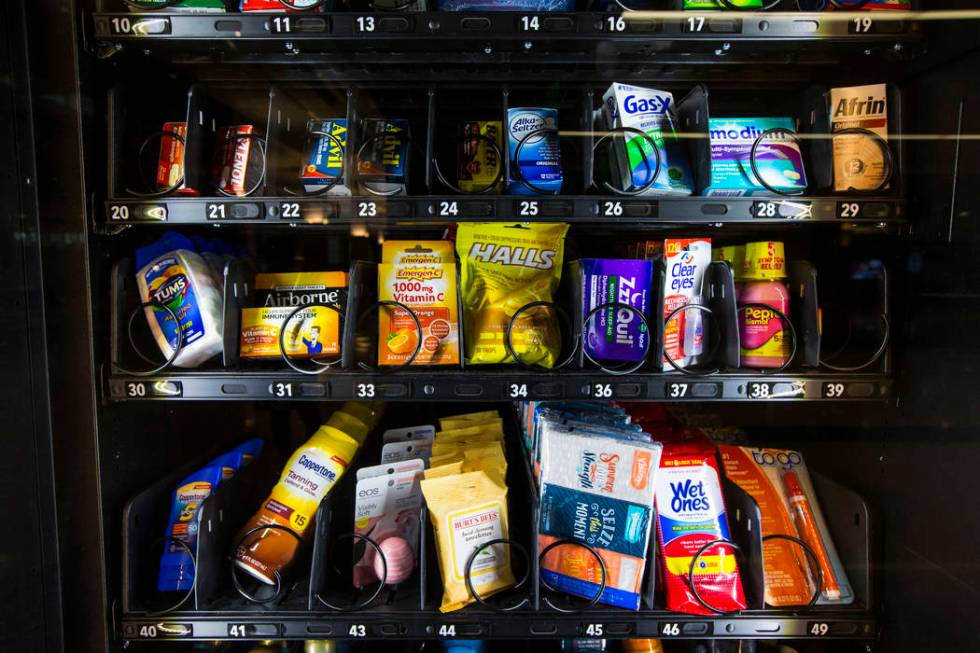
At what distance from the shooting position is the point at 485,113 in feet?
4.93

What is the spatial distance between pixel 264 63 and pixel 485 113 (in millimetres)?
543

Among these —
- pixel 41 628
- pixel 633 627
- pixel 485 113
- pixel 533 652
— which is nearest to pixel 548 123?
pixel 485 113

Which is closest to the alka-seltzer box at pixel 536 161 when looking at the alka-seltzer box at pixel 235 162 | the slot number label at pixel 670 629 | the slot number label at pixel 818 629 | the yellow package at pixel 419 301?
the yellow package at pixel 419 301

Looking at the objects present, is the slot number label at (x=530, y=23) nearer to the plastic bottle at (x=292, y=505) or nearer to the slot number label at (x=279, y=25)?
the slot number label at (x=279, y=25)

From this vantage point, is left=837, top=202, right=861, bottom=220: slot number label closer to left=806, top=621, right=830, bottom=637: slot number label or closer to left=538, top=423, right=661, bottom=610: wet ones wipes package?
left=538, top=423, right=661, bottom=610: wet ones wipes package

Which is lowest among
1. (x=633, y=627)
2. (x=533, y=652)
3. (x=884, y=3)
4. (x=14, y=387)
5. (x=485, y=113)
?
(x=533, y=652)

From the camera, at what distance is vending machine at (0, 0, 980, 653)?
3.72 ft

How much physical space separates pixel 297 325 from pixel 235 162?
15.7 inches

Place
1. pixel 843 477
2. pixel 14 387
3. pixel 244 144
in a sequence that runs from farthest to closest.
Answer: pixel 843 477, pixel 244 144, pixel 14 387

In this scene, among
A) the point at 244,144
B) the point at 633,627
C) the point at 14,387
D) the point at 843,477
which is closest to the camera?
the point at 14,387

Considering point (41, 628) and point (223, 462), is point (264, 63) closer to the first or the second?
point (223, 462)

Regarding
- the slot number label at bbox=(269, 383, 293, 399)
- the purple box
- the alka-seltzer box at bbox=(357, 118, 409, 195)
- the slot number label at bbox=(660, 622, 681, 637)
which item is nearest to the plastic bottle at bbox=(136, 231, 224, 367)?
the slot number label at bbox=(269, 383, 293, 399)

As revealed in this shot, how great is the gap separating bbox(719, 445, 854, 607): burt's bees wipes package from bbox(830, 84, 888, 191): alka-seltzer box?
67 centimetres

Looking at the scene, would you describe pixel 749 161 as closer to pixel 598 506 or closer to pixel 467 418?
pixel 598 506
